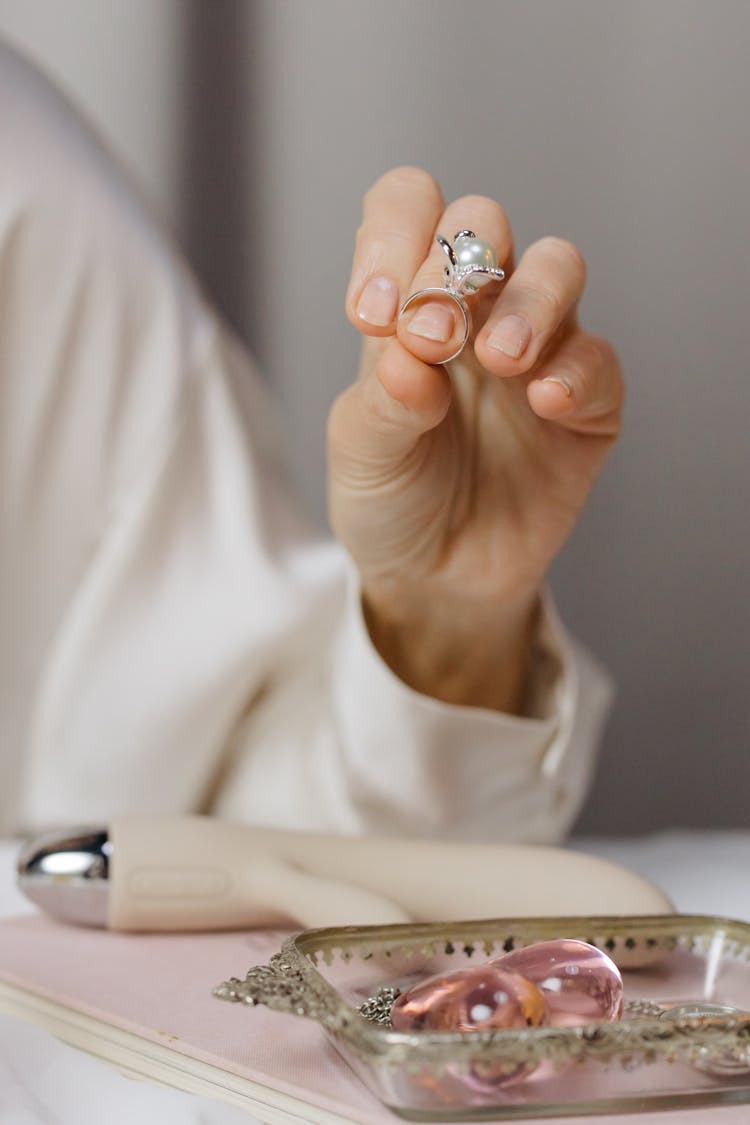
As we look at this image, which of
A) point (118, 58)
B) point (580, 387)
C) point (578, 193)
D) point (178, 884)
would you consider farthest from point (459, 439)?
point (118, 58)

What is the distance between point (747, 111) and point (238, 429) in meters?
0.86

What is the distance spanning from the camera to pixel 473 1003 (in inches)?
9.7

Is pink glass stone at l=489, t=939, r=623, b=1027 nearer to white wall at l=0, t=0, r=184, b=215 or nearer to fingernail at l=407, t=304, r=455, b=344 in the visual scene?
fingernail at l=407, t=304, r=455, b=344

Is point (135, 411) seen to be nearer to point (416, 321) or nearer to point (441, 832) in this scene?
point (441, 832)

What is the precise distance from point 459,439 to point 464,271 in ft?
0.46

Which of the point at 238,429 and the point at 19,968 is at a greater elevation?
the point at 238,429

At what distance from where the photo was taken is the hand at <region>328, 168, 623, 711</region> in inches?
14.6

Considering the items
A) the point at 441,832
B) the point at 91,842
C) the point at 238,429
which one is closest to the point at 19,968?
the point at 91,842

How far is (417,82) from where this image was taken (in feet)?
4.54

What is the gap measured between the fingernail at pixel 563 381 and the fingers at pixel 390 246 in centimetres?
5

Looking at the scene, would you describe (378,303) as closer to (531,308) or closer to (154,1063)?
(531,308)

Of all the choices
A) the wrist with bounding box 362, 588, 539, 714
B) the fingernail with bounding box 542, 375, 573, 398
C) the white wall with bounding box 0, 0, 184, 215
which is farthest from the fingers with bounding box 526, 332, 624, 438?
the white wall with bounding box 0, 0, 184, 215

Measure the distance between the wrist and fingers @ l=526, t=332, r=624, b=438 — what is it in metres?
0.11

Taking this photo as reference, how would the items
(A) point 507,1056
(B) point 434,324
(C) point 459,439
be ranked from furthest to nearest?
(C) point 459,439 < (B) point 434,324 < (A) point 507,1056
